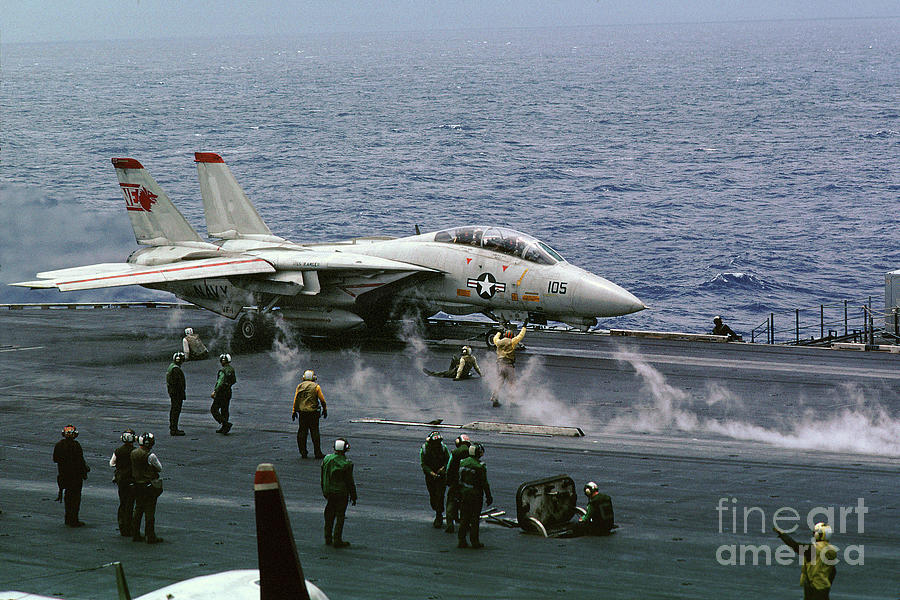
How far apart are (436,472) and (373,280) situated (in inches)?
659

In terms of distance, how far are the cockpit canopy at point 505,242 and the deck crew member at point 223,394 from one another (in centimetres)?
1102

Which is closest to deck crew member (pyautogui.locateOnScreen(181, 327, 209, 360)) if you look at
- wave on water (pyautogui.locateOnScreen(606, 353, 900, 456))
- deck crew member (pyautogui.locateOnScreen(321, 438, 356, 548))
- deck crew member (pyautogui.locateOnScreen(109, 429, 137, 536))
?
wave on water (pyautogui.locateOnScreen(606, 353, 900, 456))

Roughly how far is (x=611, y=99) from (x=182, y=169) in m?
78.0

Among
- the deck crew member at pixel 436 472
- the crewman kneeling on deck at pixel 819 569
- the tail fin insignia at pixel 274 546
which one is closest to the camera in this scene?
the tail fin insignia at pixel 274 546

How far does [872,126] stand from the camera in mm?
121062

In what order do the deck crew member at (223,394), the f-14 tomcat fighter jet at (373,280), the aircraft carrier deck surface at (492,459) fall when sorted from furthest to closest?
the f-14 tomcat fighter jet at (373,280)
the deck crew member at (223,394)
the aircraft carrier deck surface at (492,459)

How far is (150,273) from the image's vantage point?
32.8m

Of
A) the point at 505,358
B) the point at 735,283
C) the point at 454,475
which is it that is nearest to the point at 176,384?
the point at 505,358

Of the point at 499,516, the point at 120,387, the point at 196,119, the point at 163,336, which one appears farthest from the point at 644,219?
the point at 196,119

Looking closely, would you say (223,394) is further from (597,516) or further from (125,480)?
(597,516)

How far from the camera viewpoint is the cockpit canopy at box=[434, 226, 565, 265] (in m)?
30.9

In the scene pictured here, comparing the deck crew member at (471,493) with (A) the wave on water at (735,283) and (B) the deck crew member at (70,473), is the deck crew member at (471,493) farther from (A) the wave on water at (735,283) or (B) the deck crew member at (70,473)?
(A) the wave on water at (735,283)

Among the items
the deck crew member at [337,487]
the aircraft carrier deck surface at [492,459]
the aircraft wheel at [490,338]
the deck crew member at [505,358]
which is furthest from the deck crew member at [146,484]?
the aircraft wheel at [490,338]

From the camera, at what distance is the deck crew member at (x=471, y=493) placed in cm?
1472
